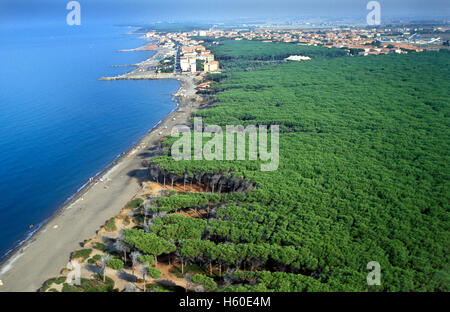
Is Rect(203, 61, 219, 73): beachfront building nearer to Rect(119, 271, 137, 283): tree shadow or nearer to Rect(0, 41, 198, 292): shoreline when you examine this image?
Rect(0, 41, 198, 292): shoreline

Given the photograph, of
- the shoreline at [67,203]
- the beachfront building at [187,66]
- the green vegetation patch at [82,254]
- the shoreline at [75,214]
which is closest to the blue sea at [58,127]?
the shoreline at [67,203]

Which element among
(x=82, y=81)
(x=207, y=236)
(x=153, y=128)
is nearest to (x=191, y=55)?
(x=82, y=81)

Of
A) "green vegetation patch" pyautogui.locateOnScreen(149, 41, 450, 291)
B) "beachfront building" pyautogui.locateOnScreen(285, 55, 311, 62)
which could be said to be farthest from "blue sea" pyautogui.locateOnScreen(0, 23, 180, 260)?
"beachfront building" pyautogui.locateOnScreen(285, 55, 311, 62)

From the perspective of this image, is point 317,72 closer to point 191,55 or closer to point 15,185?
point 191,55

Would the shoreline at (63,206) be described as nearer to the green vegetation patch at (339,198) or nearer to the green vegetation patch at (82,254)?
the green vegetation patch at (82,254)
